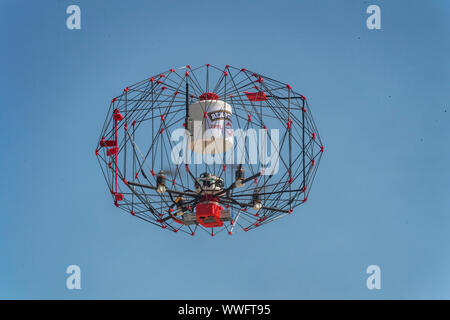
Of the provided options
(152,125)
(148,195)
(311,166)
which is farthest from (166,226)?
(311,166)

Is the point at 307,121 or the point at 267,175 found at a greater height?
the point at 307,121

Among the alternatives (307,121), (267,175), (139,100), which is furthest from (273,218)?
(139,100)

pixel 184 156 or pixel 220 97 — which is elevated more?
pixel 220 97

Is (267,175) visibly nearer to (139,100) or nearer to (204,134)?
(204,134)

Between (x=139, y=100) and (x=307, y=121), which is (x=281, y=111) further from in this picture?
(x=139, y=100)

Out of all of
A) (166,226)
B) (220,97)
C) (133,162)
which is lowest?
(166,226)

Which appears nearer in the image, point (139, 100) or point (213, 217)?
point (213, 217)
